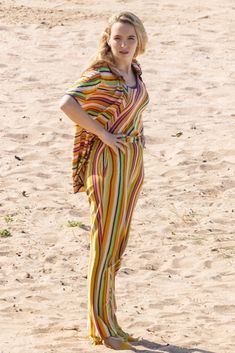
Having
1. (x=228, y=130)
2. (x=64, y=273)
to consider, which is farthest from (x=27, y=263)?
(x=228, y=130)

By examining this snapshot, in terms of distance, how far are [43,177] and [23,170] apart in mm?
222

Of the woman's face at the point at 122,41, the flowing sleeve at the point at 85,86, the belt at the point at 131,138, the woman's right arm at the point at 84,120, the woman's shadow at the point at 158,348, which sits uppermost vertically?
the woman's face at the point at 122,41

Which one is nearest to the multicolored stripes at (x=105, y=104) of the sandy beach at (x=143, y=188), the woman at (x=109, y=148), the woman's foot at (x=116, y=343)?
the woman at (x=109, y=148)

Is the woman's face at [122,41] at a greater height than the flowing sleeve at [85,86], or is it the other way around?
the woman's face at [122,41]

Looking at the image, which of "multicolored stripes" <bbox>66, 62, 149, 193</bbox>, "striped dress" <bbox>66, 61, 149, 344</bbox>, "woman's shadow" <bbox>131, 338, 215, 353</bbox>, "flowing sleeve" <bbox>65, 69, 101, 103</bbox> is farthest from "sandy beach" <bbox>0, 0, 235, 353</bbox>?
"flowing sleeve" <bbox>65, 69, 101, 103</bbox>

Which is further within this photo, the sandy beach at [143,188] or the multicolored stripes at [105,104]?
the sandy beach at [143,188]

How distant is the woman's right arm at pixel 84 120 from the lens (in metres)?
6.52

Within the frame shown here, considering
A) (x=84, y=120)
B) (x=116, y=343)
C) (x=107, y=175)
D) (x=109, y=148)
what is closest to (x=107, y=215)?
(x=107, y=175)

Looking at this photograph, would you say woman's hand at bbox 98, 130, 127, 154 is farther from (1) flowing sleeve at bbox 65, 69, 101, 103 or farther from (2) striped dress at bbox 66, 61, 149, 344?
(1) flowing sleeve at bbox 65, 69, 101, 103

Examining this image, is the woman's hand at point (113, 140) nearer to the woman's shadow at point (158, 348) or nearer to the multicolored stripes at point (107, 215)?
the multicolored stripes at point (107, 215)

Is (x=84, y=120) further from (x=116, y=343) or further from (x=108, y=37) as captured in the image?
(x=116, y=343)

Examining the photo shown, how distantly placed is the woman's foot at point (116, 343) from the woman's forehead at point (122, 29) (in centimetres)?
163

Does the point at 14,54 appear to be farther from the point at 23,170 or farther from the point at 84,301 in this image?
the point at 84,301

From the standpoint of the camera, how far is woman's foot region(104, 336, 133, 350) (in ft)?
22.1
